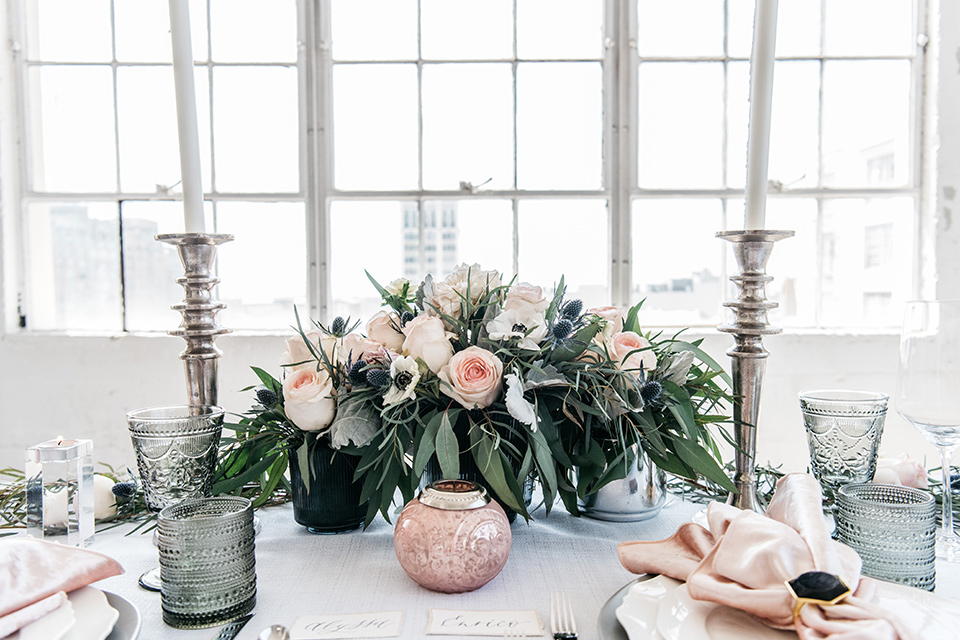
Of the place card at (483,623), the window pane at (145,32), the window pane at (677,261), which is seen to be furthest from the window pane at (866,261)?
the window pane at (145,32)

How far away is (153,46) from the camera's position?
182cm

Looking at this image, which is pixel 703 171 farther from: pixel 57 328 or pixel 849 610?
pixel 57 328

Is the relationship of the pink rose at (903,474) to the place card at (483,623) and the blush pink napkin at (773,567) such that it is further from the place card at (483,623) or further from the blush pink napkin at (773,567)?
the place card at (483,623)

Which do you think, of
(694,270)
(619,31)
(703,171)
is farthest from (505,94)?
(694,270)

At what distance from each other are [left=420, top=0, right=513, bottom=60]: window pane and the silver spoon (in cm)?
166

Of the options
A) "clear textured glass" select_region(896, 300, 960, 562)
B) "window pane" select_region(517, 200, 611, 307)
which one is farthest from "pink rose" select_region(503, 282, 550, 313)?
"window pane" select_region(517, 200, 611, 307)

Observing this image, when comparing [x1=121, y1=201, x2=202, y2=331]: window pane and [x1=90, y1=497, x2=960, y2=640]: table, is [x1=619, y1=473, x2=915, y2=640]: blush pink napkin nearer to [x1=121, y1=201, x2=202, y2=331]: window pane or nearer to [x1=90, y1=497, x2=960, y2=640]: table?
[x1=90, y1=497, x2=960, y2=640]: table

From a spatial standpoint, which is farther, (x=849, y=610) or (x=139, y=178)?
(x=139, y=178)

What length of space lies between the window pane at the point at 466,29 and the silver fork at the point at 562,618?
1.62m

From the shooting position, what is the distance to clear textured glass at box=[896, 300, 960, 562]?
0.60 meters

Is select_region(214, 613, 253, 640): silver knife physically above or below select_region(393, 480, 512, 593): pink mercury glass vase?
below

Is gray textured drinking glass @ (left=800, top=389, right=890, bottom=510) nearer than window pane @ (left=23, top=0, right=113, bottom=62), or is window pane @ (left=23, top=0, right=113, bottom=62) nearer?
gray textured drinking glass @ (left=800, top=389, right=890, bottom=510)

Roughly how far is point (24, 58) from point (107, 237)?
555 mm

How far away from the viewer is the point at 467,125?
5.99 ft
